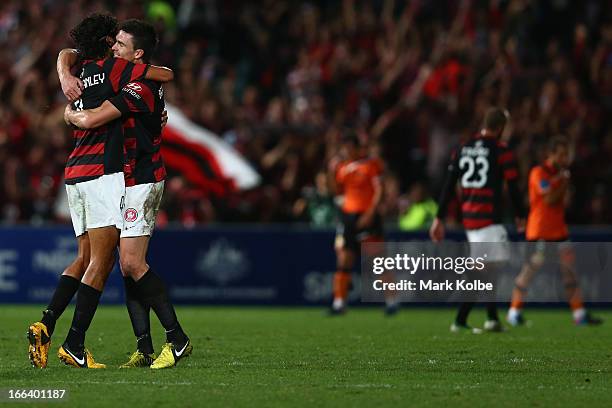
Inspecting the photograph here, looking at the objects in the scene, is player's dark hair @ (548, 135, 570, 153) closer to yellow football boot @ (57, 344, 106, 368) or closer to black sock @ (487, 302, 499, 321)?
black sock @ (487, 302, 499, 321)

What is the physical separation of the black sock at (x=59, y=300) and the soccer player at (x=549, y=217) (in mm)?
7011

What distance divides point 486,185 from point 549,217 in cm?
187

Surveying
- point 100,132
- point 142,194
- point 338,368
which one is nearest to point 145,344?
point 142,194

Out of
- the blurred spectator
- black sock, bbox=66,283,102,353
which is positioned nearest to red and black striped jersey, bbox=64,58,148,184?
black sock, bbox=66,283,102,353

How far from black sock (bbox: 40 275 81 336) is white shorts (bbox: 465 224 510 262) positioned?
18.0 feet

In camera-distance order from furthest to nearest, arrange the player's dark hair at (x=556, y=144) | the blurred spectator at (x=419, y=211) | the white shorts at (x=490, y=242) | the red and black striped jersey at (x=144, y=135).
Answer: the blurred spectator at (x=419, y=211) → the player's dark hair at (x=556, y=144) → the white shorts at (x=490, y=242) → the red and black striped jersey at (x=144, y=135)

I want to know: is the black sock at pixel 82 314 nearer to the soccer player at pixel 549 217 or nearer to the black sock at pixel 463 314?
the black sock at pixel 463 314

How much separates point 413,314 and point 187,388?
395 inches

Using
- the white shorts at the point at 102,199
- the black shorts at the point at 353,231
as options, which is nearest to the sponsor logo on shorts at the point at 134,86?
the white shorts at the point at 102,199

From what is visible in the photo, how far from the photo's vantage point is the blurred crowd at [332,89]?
20109mm

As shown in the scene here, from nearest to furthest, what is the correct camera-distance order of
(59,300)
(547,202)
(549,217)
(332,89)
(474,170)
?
(59,300) → (474,170) → (547,202) → (549,217) → (332,89)

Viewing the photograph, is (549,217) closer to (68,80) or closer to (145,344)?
(145,344)

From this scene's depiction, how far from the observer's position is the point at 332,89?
861 inches

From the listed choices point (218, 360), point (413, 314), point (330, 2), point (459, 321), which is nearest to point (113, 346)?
point (218, 360)
